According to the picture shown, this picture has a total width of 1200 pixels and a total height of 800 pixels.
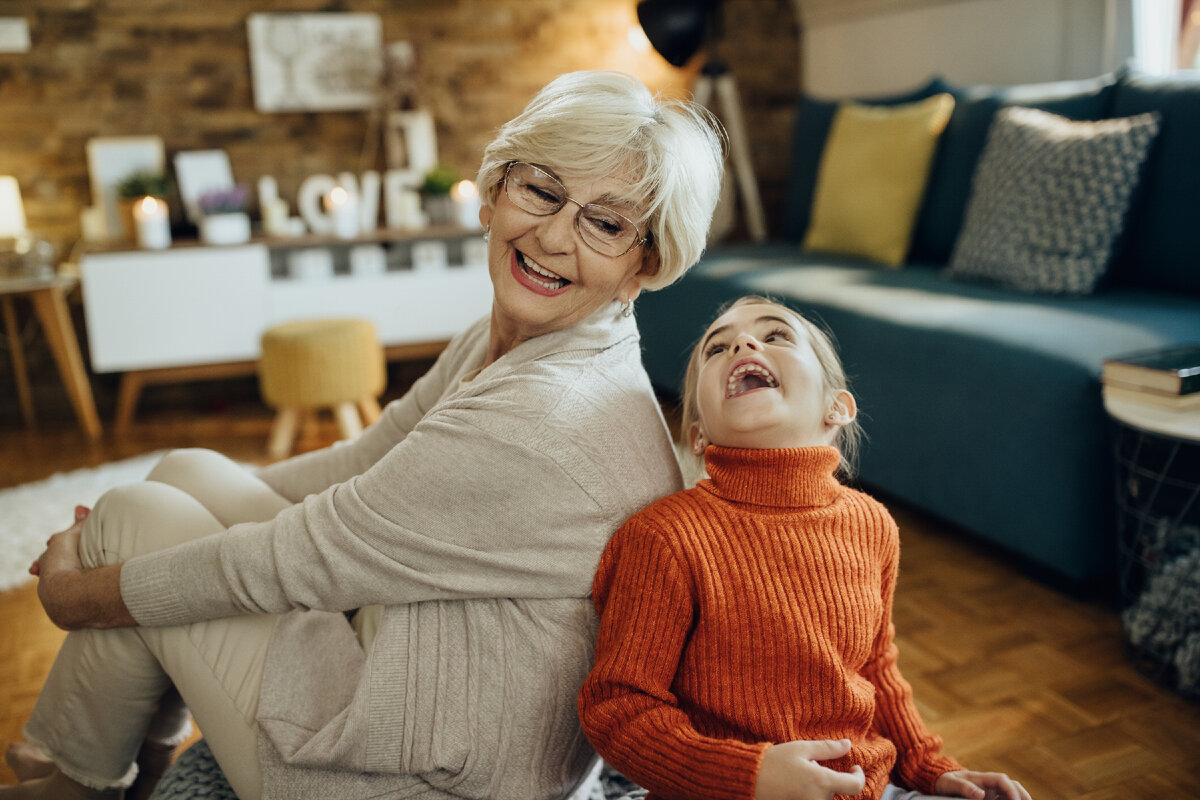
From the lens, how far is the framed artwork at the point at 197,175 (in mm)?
3781

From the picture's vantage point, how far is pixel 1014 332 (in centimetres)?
210

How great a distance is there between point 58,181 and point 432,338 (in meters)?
1.52

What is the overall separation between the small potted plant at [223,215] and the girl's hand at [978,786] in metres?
3.22

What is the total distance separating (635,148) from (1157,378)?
1.13 m

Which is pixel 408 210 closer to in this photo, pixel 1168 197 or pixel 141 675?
pixel 1168 197

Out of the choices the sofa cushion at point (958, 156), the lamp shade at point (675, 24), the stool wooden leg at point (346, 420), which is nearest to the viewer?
the sofa cushion at point (958, 156)

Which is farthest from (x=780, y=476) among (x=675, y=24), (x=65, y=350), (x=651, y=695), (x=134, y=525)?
(x=675, y=24)

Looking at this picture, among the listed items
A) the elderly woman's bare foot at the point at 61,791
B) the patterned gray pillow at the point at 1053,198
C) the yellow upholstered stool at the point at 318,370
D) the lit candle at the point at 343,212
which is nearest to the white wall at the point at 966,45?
the patterned gray pillow at the point at 1053,198

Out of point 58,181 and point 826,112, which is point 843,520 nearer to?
point 826,112

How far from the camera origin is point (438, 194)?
3.89 m

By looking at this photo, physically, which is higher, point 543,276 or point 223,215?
point 543,276

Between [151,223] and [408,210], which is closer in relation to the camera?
[151,223]

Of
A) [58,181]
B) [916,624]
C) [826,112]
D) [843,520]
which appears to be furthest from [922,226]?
[58,181]

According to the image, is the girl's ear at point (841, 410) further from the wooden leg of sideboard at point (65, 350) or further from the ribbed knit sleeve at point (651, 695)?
the wooden leg of sideboard at point (65, 350)
